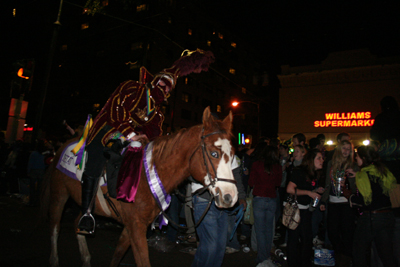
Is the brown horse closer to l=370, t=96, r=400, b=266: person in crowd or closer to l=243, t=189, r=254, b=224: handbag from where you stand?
l=243, t=189, r=254, b=224: handbag

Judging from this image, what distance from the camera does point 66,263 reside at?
4742 mm

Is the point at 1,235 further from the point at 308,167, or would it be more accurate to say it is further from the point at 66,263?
the point at 308,167

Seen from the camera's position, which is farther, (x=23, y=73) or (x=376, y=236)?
(x=23, y=73)

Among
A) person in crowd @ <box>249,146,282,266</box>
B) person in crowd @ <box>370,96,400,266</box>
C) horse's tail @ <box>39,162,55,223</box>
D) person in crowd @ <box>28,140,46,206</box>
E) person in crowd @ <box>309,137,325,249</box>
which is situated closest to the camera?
person in crowd @ <box>370,96,400,266</box>

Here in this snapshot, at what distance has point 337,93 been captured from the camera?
27.2 metres

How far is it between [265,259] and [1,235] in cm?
573

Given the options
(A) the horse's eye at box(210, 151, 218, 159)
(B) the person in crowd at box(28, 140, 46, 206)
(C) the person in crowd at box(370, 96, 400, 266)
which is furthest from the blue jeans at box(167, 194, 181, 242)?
(B) the person in crowd at box(28, 140, 46, 206)

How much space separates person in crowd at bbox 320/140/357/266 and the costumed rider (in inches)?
120

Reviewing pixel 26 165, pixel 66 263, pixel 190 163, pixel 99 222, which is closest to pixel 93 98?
pixel 26 165

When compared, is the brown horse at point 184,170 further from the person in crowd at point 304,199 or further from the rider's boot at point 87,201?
the person in crowd at point 304,199

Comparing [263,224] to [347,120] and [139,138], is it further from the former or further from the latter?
[347,120]

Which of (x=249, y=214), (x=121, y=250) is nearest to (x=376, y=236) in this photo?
(x=249, y=214)

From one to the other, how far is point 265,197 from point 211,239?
182cm

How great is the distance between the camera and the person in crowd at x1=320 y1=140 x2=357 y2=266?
4.72m
